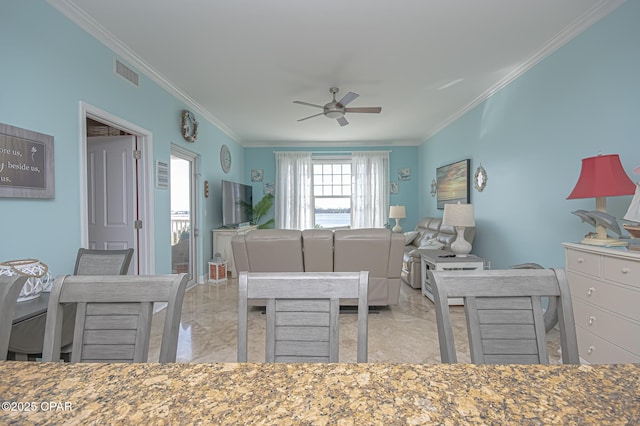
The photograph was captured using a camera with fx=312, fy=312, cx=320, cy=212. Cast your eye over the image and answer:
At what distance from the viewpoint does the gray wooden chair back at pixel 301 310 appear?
95 centimetres

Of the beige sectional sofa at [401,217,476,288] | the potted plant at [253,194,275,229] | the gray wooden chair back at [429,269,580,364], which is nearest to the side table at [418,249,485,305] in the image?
the beige sectional sofa at [401,217,476,288]

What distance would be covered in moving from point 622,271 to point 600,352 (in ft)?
1.78

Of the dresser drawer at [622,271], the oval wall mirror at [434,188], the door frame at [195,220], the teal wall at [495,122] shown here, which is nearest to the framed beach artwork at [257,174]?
the door frame at [195,220]

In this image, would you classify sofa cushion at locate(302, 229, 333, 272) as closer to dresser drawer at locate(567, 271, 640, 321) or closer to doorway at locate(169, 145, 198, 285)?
dresser drawer at locate(567, 271, 640, 321)

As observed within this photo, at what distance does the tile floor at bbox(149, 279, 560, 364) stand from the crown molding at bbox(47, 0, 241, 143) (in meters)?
2.58

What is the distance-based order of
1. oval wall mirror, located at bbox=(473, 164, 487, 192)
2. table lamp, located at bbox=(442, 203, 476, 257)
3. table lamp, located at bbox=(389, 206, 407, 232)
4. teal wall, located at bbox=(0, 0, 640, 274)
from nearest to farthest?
teal wall, located at bbox=(0, 0, 640, 274) → table lamp, located at bbox=(442, 203, 476, 257) → oval wall mirror, located at bbox=(473, 164, 487, 192) → table lamp, located at bbox=(389, 206, 407, 232)

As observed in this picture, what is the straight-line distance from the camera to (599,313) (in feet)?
6.24

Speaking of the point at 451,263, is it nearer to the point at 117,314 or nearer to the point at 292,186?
the point at 117,314

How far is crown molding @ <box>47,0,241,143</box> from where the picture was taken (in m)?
2.28

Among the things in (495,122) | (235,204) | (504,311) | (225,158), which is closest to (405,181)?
(495,122)

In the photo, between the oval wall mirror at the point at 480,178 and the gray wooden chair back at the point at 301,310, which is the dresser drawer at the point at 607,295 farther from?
the oval wall mirror at the point at 480,178

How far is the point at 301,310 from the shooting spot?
0.96 metres

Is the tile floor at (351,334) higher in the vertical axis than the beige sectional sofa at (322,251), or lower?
lower

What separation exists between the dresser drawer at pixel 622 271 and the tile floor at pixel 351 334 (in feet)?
2.72
